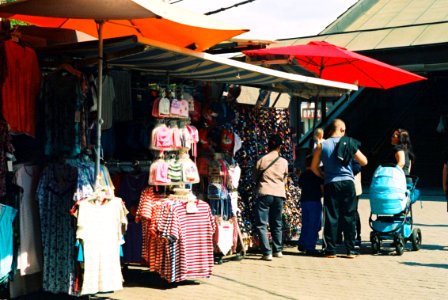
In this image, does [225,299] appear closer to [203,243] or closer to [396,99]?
[203,243]

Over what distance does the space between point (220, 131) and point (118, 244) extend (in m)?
3.05

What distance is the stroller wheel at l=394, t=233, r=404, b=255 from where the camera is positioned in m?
10.9

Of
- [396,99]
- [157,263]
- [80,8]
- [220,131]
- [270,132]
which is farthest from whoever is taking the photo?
[396,99]

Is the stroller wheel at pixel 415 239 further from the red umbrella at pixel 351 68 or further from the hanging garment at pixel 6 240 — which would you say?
the hanging garment at pixel 6 240

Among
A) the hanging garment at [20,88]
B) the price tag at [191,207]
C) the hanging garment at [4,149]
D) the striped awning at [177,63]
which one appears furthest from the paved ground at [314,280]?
the striped awning at [177,63]

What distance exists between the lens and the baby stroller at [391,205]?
10.9 m

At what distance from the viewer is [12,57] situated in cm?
722

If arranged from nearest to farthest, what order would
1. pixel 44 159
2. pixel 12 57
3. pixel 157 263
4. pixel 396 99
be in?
pixel 12 57 → pixel 44 159 → pixel 157 263 → pixel 396 99

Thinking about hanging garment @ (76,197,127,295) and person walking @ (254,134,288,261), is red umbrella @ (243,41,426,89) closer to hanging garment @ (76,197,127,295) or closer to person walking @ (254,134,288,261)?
person walking @ (254,134,288,261)

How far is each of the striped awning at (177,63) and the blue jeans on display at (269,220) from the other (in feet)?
5.61

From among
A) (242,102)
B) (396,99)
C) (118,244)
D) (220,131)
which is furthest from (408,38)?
(118,244)

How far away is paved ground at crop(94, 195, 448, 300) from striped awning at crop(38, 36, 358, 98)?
2.56 meters

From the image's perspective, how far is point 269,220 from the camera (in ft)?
35.5

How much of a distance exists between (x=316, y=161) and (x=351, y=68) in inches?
101
